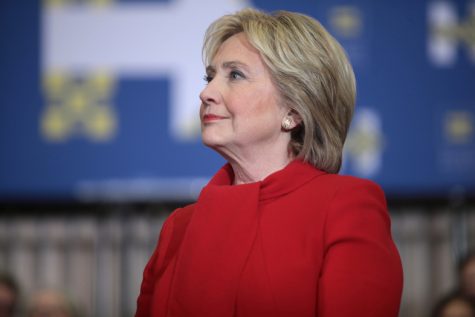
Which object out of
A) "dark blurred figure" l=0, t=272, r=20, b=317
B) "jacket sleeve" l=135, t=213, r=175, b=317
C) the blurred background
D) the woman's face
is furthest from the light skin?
the blurred background

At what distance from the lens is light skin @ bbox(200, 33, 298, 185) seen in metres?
1.72

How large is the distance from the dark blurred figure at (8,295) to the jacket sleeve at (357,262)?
2.27m

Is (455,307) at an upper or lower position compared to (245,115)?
lower

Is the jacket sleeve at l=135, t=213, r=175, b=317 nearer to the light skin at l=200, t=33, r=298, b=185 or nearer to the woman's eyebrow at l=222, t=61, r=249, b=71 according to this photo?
the light skin at l=200, t=33, r=298, b=185

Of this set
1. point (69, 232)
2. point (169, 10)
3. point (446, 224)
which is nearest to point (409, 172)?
point (446, 224)

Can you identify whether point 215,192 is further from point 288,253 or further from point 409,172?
point 409,172

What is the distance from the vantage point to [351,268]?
60.4 inches

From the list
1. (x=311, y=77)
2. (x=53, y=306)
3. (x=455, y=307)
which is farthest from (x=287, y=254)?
(x=53, y=306)

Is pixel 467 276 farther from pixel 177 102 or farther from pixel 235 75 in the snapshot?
pixel 235 75

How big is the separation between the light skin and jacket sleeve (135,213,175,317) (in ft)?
0.65

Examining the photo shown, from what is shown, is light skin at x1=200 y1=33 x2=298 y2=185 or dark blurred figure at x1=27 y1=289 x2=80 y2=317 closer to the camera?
light skin at x1=200 y1=33 x2=298 y2=185

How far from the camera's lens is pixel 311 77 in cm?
171

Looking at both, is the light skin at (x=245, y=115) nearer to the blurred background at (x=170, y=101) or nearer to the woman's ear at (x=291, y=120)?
the woman's ear at (x=291, y=120)

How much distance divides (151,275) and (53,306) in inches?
74.4
